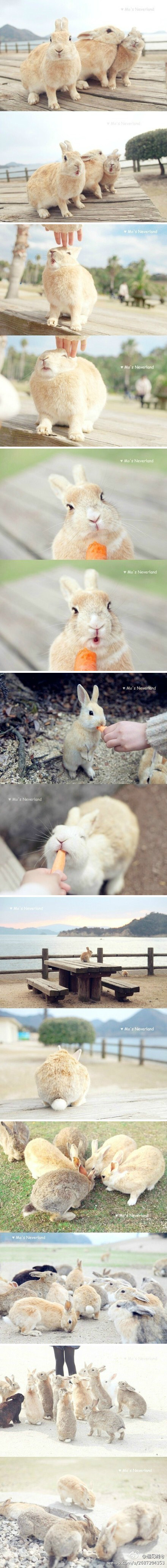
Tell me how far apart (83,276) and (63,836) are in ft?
6.57

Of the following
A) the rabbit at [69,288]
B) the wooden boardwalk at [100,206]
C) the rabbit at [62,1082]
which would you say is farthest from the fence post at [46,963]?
the wooden boardwalk at [100,206]

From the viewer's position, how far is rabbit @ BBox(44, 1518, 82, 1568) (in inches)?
145

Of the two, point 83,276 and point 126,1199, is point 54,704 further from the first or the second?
point 126,1199

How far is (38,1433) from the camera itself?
158 inches

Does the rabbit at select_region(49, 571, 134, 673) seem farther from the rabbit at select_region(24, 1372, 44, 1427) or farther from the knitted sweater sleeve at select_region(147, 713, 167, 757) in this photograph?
the rabbit at select_region(24, 1372, 44, 1427)

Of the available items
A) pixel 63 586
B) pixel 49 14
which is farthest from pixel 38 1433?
pixel 49 14

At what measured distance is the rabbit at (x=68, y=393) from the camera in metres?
4.22

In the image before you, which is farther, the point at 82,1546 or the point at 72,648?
the point at 72,648

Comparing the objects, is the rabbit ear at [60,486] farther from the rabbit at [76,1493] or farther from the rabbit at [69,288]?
the rabbit at [76,1493]

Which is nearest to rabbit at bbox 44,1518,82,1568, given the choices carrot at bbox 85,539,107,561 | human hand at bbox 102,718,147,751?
human hand at bbox 102,718,147,751

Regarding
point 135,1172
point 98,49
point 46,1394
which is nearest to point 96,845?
point 135,1172

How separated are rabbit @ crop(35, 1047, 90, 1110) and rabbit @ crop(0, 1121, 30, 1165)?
0.09m

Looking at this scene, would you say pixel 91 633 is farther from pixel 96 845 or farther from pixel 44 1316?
pixel 44 1316

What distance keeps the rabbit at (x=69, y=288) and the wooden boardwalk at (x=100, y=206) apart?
0.46 feet
